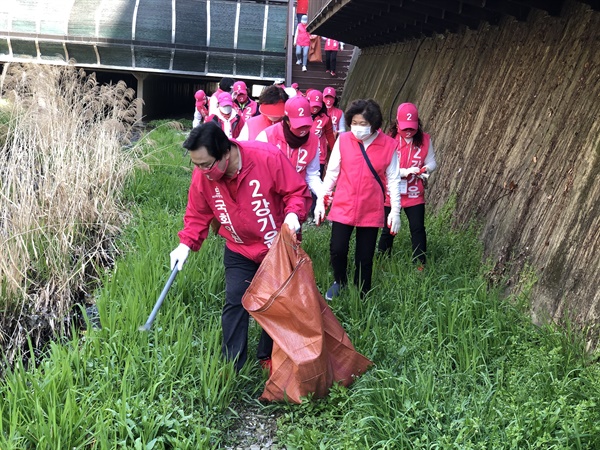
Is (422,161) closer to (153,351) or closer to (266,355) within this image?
(266,355)

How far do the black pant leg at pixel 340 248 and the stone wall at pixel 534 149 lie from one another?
1220mm

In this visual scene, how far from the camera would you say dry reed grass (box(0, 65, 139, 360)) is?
4793 millimetres

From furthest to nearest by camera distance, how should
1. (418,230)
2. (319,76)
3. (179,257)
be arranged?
(319,76) → (418,230) → (179,257)

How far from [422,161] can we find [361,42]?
9.92 metres

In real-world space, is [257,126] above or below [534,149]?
below

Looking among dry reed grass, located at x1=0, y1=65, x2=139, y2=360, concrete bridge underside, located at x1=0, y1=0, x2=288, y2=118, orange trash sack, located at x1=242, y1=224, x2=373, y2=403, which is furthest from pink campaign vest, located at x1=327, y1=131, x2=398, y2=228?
concrete bridge underside, located at x1=0, y1=0, x2=288, y2=118

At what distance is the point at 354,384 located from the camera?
354cm

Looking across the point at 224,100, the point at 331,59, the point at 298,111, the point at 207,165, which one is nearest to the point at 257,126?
the point at 298,111

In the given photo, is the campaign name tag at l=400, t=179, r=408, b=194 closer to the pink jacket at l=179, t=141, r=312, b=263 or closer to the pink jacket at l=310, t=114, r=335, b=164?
the pink jacket at l=179, t=141, r=312, b=263

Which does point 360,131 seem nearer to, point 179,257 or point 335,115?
point 179,257

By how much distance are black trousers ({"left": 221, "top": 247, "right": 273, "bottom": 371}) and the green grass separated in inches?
3.3

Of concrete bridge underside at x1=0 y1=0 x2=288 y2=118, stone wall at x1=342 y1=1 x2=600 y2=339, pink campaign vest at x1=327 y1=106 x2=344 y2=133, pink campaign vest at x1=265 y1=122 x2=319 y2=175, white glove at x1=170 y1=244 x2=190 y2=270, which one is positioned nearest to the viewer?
white glove at x1=170 y1=244 x2=190 y2=270

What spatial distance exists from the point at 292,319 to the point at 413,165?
9.05 ft

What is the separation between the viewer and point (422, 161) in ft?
18.6
